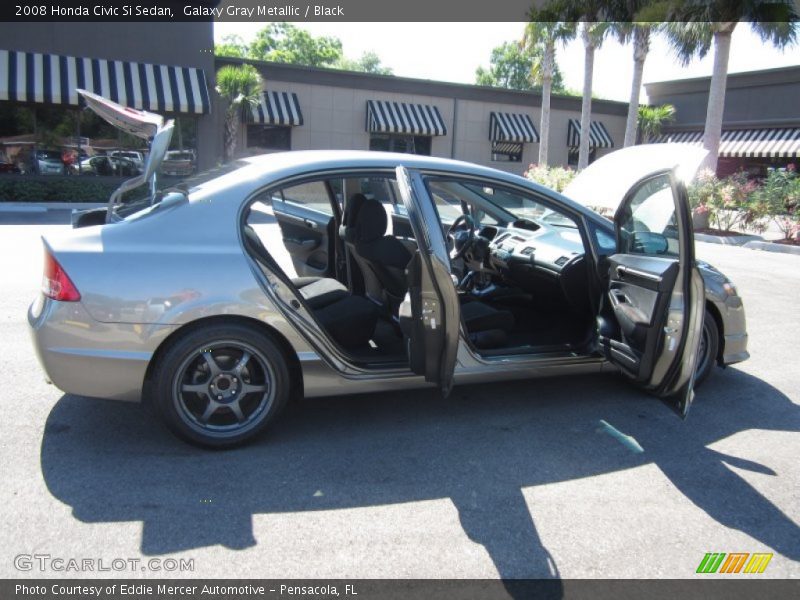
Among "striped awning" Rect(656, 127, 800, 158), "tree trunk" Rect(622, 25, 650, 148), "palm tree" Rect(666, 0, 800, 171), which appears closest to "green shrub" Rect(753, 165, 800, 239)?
"palm tree" Rect(666, 0, 800, 171)

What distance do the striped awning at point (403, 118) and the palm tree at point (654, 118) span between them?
33.5ft

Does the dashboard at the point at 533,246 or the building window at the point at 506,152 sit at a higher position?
the building window at the point at 506,152

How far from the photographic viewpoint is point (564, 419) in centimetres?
407

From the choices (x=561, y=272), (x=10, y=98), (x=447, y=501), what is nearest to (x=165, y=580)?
(x=447, y=501)

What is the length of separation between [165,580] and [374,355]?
1860 millimetres

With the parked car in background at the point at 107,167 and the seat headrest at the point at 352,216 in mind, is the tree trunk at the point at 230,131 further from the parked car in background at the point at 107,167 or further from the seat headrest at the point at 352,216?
the seat headrest at the point at 352,216

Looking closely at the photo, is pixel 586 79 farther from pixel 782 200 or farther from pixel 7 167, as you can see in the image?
pixel 7 167

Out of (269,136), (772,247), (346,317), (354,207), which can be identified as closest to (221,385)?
(346,317)

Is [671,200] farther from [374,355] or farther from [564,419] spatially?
[374,355]

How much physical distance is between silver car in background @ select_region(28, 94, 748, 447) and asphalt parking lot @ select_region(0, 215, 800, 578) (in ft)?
1.03

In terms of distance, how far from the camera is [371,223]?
4.11 meters

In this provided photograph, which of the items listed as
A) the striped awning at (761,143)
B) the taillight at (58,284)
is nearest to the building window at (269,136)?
the striped awning at (761,143)

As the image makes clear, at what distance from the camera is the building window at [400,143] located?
26.6 m

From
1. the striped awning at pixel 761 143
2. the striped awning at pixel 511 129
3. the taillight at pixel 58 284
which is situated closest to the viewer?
the taillight at pixel 58 284
